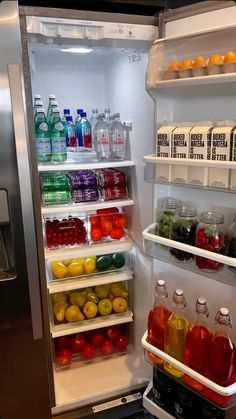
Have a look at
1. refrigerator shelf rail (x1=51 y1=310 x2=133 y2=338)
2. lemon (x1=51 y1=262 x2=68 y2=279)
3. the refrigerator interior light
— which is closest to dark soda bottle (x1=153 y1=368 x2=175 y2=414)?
refrigerator shelf rail (x1=51 y1=310 x2=133 y2=338)

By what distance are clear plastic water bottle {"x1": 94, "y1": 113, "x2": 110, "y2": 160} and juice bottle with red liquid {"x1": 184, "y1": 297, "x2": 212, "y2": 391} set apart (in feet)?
2.76

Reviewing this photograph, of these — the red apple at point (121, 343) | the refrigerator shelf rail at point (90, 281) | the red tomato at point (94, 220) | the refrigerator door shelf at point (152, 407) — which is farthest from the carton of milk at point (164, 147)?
the red apple at point (121, 343)

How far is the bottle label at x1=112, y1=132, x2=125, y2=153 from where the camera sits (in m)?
1.63

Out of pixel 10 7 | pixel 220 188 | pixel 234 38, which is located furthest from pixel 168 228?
pixel 10 7

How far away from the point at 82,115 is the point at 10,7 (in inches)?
26.4

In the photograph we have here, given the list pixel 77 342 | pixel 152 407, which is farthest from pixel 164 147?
pixel 77 342

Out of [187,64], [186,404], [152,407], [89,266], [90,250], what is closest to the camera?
[187,64]

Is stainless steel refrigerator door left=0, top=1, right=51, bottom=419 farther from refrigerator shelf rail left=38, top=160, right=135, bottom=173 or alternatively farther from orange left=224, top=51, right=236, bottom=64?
orange left=224, top=51, right=236, bottom=64

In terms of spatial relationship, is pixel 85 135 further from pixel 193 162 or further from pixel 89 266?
pixel 193 162

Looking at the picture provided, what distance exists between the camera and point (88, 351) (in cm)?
176

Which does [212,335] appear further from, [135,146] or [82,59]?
[82,59]

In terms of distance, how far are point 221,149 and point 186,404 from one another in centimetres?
98

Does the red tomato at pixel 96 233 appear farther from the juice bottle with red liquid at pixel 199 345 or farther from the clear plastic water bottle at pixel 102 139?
the juice bottle with red liquid at pixel 199 345

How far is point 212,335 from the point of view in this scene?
1187 mm
